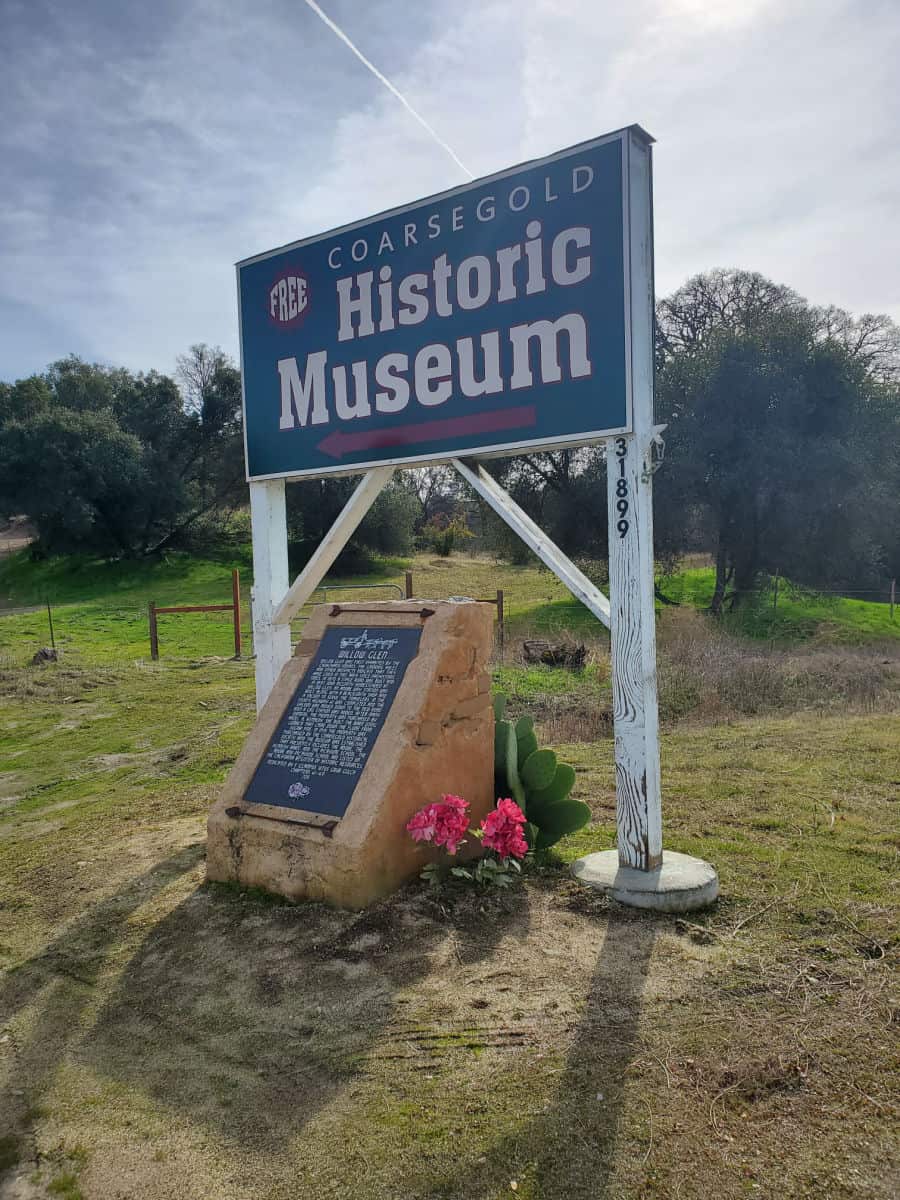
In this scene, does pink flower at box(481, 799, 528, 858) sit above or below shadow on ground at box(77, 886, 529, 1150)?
above

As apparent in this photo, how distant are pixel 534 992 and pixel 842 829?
2.78 m

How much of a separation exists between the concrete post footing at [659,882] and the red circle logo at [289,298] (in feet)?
12.5

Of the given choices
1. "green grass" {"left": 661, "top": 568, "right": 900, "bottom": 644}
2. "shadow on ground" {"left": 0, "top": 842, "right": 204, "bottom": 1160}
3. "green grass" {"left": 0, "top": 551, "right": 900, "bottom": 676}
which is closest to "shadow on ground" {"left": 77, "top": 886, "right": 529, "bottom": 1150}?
"shadow on ground" {"left": 0, "top": 842, "right": 204, "bottom": 1160}

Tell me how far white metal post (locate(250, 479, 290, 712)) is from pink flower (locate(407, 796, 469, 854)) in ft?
6.74

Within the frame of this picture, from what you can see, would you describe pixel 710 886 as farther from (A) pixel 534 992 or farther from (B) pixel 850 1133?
(B) pixel 850 1133

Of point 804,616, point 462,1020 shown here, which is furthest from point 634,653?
point 804,616

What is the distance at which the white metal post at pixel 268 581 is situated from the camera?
19.1 feet

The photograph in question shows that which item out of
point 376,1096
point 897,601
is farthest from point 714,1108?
point 897,601

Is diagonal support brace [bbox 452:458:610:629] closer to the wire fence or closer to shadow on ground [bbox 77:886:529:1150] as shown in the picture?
shadow on ground [bbox 77:886:529:1150]

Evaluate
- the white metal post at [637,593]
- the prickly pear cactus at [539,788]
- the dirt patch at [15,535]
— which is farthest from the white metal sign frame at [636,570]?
the dirt patch at [15,535]

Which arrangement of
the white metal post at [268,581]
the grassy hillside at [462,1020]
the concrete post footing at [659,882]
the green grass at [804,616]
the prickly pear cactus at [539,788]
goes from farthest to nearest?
the green grass at [804,616]
the white metal post at [268,581]
the prickly pear cactus at [539,788]
the concrete post footing at [659,882]
the grassy hillside at [462,1020]

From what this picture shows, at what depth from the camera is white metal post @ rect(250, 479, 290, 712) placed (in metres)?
5.82

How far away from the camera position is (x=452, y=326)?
4.86m

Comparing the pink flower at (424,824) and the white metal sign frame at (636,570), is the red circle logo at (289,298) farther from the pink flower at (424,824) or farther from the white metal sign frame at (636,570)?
the pink flower at (424,824)
